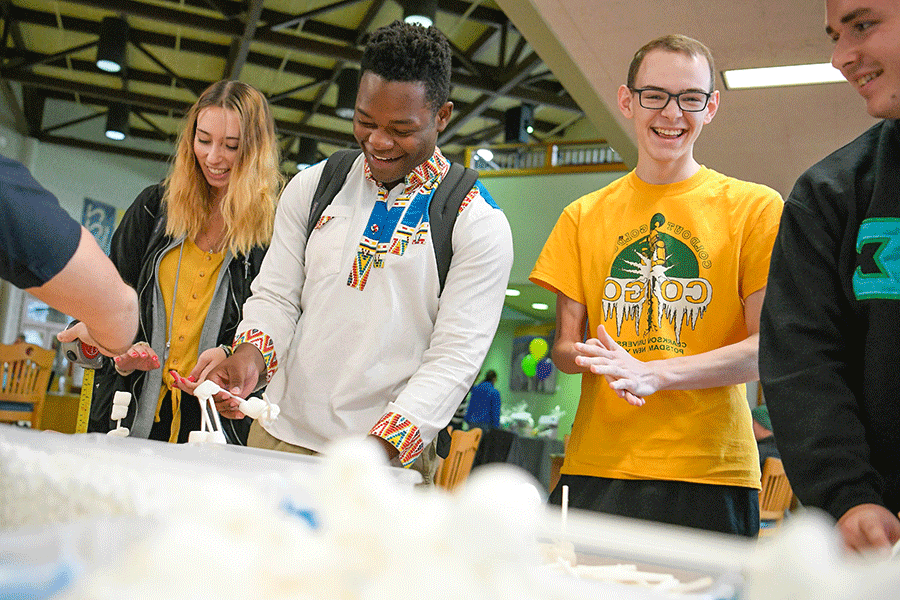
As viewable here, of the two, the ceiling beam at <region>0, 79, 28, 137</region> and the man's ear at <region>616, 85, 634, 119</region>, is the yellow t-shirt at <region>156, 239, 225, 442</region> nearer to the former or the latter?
the man's ear at <region>616, 85, 634, 119</region>

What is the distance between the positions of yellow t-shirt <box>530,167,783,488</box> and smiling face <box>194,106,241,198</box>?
0.86 m

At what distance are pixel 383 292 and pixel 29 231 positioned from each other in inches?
32.4

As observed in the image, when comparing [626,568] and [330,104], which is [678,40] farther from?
[330,104]

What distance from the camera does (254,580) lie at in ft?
1.11

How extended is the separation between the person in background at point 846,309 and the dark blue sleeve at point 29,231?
35.3 inches

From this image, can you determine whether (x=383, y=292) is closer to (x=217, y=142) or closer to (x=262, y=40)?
(x=217, y=142)

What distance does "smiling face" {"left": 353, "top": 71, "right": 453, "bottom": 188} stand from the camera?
1.54 m

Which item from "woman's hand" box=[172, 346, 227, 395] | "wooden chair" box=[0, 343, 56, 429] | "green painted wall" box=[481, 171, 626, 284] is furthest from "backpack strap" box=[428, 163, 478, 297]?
"green painted wall" box=[481, 171, 626, 284]

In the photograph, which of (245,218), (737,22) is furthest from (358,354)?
(737,22)

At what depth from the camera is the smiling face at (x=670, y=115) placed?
1.58 m

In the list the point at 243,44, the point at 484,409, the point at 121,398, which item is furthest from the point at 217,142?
the point at 484,409

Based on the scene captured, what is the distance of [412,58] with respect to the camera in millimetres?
1555

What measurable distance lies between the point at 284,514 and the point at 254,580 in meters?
0.05

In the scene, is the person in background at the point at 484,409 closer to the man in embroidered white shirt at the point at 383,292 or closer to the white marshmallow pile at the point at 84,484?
the man in embroidered white shirt at the point at 383,292
